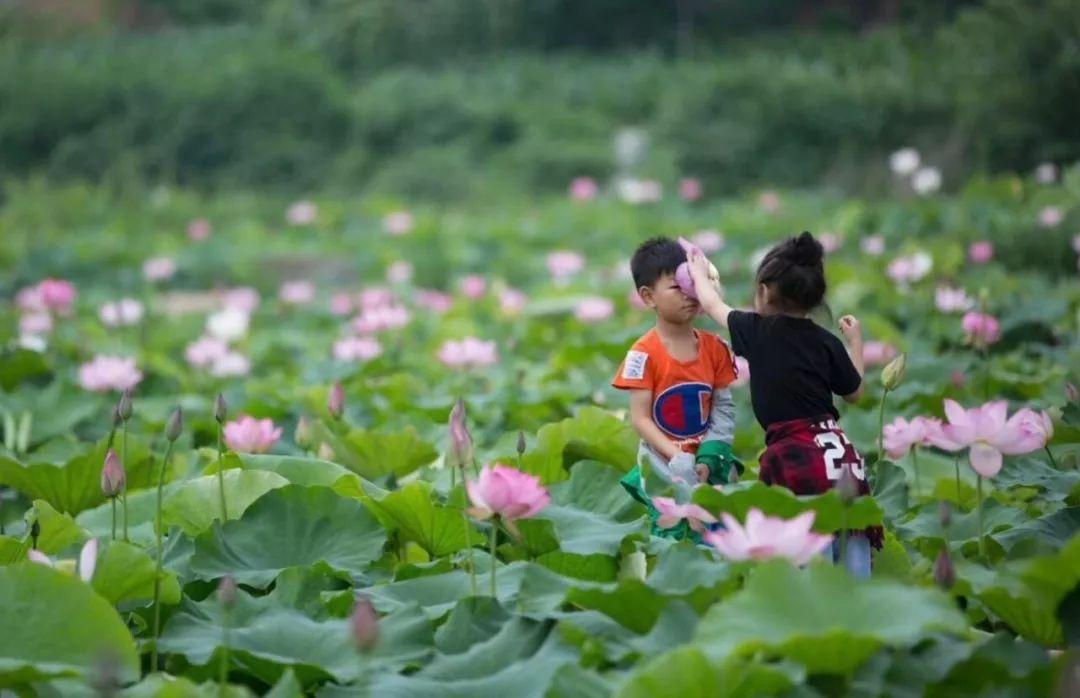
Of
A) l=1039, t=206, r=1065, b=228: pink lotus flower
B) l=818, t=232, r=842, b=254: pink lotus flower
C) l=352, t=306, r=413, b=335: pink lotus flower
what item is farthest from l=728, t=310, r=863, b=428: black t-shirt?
l=818, t=232, r=842, b=254: pink lotus flower

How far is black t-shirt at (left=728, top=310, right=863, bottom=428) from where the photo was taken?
6.42 feet

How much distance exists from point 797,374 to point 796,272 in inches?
5.2

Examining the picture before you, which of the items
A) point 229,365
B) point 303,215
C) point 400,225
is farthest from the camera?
point 303,215

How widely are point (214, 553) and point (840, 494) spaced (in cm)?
89

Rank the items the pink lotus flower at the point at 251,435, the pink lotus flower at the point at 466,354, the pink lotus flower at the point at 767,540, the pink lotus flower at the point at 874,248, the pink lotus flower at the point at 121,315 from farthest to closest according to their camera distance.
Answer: the pink lotus flower at the point at 874,248, the pink lotus flower at the point at 121,315, the pink lotus flower at the point at 466,354, the pink lotus flower at the point at 251,435, the pink lotus flower at the point at 767,540

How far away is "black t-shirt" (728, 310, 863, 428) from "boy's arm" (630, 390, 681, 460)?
164mm

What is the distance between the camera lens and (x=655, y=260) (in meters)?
2.11

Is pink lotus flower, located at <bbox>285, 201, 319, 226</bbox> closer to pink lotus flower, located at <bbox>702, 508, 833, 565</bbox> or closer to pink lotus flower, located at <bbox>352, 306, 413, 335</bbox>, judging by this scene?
pink lotus flower, located at <bbox>352, 306, 413, 335</bbox>

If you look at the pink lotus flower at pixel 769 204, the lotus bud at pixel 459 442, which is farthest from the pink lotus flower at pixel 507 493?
the pink lotus flower at pixel 769 204

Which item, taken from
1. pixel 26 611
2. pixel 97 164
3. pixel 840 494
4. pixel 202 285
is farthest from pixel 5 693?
pixel 97 164

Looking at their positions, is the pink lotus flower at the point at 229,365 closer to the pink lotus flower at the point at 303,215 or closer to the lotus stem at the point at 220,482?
the lotus stem at the point at 220,482

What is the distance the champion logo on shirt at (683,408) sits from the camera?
2119 mm

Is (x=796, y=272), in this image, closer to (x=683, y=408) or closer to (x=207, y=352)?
(x=683, y=408)

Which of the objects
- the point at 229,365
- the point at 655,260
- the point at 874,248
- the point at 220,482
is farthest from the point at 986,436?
the point at 874,248
